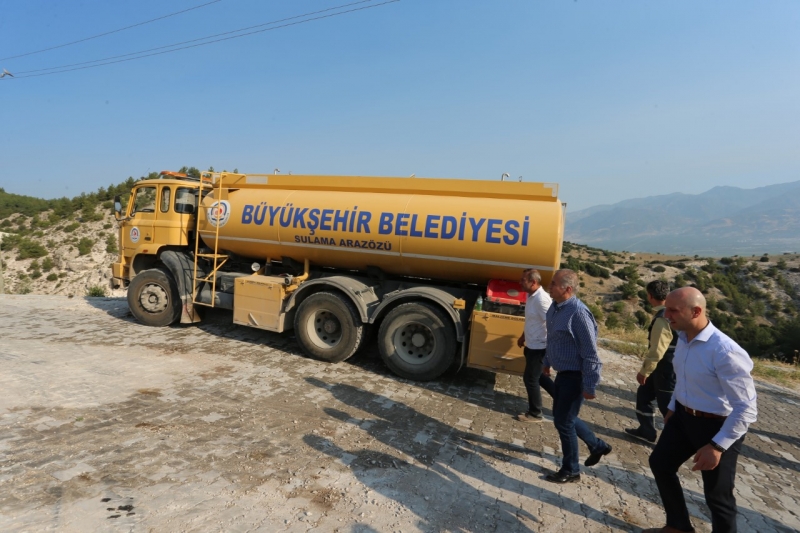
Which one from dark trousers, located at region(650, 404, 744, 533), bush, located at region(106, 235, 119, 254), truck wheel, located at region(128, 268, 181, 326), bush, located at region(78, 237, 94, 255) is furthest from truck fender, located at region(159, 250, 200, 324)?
bush, located at region(78, 237, 94, 255)

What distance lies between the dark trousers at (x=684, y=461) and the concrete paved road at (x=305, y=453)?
0.43 metres

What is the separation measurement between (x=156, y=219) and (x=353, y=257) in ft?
14.9

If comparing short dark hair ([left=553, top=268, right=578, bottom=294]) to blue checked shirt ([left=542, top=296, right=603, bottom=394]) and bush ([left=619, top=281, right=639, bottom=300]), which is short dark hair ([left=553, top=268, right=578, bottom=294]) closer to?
blue checked shirt ([left=542, top=296, right=603, bottom=394])

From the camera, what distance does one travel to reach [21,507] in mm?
2824

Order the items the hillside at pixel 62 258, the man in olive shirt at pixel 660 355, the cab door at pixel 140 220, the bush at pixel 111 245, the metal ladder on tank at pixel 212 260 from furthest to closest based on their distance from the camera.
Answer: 1. the bush at pixel 111 245
2. the hillside at pixel 62 258
3. the cab door at pixel 140 220
4. the metal ladder on tank at pixel 212 260
5. the man in olive shirt at pixel 660 355

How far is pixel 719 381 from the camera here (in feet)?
8.06

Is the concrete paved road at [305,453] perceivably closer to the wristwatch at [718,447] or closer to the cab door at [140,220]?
the wristwatch at [718,447]

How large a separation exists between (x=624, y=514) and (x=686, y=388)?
4.24 feet

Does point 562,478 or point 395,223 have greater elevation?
point 395,223

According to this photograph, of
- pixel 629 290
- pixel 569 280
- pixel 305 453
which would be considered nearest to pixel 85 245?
pixel 305 453

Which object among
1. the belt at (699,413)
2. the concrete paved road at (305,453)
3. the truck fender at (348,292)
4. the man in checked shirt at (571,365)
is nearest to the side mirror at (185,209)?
the concrete paved road at (305,453)

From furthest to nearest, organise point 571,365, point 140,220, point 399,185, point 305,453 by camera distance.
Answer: point 140,220, point 399,185, point 305,453, point 571,365

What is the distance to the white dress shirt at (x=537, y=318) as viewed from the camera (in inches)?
183

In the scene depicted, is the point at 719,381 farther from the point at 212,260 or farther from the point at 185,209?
the point at 185,209
